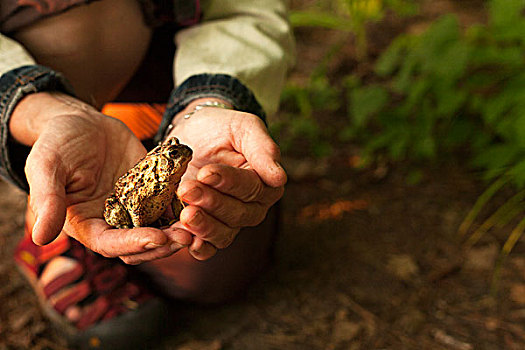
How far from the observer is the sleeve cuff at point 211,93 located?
6.75 ft

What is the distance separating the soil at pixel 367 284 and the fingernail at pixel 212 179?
1.10 m

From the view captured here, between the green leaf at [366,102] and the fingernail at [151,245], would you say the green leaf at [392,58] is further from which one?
the fingernail at [151,245]

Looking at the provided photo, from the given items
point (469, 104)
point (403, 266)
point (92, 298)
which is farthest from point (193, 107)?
point (469, 104)

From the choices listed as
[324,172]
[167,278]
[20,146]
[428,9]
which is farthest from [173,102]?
[428,9]

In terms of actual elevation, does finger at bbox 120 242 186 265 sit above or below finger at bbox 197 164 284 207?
below

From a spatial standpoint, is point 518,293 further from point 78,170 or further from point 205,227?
point 78,170

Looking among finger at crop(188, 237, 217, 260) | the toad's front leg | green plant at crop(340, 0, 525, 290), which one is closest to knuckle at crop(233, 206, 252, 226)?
finger at crop(188, 237, 217, 260)

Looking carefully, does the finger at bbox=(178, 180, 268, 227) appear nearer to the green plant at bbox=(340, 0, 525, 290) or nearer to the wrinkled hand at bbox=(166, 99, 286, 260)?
the wrinkled hand at bbox=(166, 99, 286, 260)

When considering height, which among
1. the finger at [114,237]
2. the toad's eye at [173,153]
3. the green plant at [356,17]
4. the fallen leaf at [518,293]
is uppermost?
the toad's eye at [173,153]

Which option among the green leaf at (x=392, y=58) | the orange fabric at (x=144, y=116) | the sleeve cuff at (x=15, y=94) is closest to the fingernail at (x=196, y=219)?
the sleeve cuff at (x=15, y=94)

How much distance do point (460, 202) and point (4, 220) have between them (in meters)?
2.90

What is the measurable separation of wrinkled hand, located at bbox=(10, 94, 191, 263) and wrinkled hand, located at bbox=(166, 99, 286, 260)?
96mm

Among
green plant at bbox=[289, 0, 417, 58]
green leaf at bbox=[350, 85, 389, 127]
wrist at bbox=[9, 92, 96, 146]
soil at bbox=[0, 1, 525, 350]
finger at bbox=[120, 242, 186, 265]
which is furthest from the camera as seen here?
green plant at bbox=[289, 0, 417, 58]

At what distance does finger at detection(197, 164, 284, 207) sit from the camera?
1479mm
